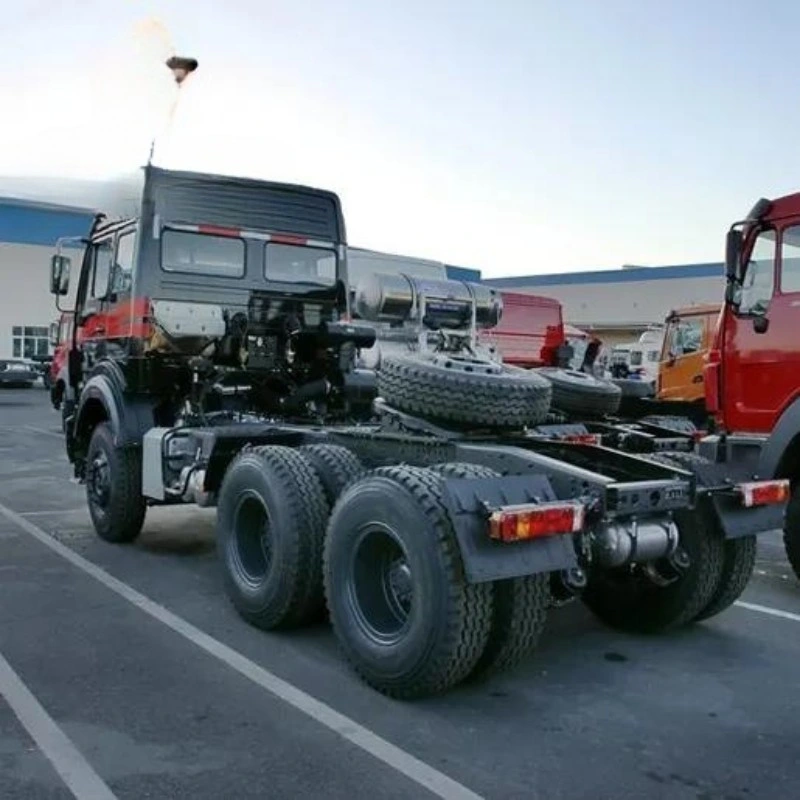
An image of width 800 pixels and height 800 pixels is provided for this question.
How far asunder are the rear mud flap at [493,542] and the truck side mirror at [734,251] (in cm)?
343

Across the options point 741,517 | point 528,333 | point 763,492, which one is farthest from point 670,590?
point 528,333

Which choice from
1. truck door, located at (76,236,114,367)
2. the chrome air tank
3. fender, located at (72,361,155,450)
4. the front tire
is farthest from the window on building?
the front tire

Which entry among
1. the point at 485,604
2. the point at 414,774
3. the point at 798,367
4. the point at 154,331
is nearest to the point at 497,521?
the point at 485,604

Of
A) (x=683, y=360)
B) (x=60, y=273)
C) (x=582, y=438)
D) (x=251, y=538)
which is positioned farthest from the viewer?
(x=683, y=360)

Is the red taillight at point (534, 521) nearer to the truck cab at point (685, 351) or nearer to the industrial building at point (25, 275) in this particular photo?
the truck cab at point (685, 351)

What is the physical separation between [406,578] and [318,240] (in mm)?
4367

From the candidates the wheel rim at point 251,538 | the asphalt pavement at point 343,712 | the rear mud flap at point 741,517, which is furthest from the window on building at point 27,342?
the rear mud flap at point 741,517

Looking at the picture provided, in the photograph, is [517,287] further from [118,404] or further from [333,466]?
[333,466]

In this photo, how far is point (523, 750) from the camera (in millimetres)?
3666

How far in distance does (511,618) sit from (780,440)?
3026 millimetres

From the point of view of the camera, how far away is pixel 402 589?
436cm

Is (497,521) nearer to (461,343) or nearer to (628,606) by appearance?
(628,606)

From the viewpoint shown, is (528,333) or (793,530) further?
(528,333)

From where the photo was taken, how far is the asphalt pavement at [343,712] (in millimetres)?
3391
